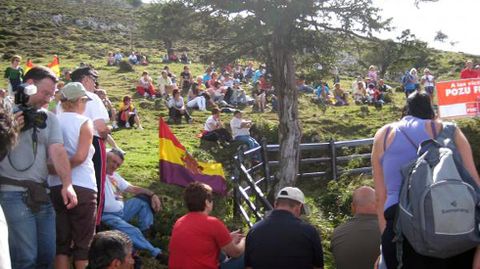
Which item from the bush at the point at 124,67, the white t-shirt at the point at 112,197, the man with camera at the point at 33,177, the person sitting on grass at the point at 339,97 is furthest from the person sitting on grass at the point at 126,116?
the bush at the point at 124,67

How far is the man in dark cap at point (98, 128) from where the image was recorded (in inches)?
225

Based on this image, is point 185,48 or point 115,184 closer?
point 115,184

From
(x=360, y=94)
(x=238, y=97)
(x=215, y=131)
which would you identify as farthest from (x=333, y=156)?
(x=360, y=94)

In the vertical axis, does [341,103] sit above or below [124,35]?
below

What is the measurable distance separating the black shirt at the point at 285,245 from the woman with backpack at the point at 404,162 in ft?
4.10

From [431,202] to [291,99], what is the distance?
1003 centimetres

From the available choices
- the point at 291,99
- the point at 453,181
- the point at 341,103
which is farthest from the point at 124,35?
the point at 453,181

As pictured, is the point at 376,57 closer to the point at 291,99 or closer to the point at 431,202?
the point at 291,99

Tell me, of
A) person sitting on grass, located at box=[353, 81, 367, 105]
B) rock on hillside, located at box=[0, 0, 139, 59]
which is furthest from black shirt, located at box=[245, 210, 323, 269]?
rock on hillside, located at box=[0, 0, 139, 59]

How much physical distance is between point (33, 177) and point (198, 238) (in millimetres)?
1752

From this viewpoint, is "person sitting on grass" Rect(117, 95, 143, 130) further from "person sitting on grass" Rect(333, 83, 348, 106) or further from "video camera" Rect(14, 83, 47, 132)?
"video camera" Rect(14, 83, 47, 132)

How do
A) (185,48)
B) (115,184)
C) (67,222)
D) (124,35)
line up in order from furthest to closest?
(124,35), (185,48), (115,184), (67,222)

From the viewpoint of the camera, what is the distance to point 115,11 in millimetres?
77000

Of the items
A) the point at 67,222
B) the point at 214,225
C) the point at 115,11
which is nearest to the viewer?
the point at 67,222
